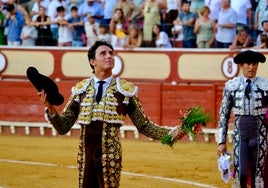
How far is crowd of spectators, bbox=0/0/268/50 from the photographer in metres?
15.5

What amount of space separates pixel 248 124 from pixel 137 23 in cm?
814

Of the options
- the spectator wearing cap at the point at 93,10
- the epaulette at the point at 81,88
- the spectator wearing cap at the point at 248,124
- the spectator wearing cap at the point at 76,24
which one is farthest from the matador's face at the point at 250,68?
the spectator wearing cap at the point at 76,24

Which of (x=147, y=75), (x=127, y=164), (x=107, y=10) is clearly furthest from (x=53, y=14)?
(x=127, y=164)

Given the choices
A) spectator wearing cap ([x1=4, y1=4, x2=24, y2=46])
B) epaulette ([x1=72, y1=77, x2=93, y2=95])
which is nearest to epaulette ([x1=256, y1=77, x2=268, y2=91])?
epaulette ([x1=72, y1=77, x2=93, y2=95])

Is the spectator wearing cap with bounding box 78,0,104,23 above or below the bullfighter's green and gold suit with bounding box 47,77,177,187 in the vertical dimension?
above

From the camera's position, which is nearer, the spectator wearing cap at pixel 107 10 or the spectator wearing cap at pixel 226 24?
the spectator wearing cap at pixel 226 24

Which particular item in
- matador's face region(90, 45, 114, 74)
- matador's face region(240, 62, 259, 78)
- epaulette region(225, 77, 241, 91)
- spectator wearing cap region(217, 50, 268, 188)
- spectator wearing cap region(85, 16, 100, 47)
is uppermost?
spectator wearing cap region(85, 16, 100, 47)

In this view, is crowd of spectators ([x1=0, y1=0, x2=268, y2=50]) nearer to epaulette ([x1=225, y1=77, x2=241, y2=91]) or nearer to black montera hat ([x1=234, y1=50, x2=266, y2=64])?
epaulette ([x1=225, y1=77, x2=241, y2=91])

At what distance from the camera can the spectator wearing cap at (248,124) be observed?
8.59 metres

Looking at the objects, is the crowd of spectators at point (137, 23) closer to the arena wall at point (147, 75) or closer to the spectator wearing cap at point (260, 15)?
the spectator wearing cap at point (260, 15)

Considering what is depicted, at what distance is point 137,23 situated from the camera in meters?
16.6

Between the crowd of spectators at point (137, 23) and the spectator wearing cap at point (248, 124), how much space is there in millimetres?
6555

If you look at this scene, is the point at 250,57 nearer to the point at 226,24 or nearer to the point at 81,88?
the point at 81,88

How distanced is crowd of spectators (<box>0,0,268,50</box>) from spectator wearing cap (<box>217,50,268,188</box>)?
6555mm
